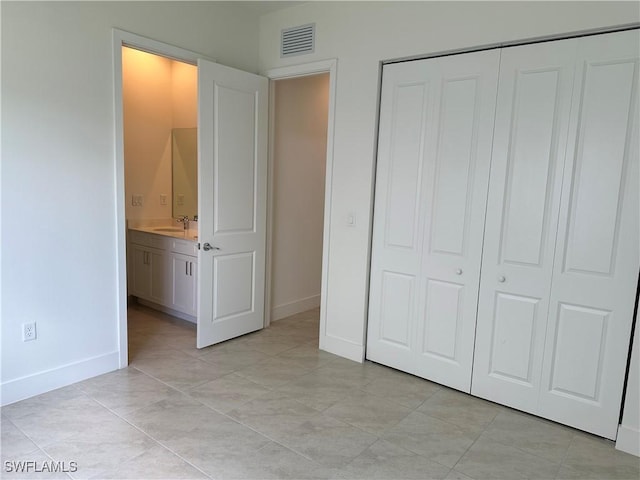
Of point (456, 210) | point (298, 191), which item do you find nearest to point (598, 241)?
point (456, 210)

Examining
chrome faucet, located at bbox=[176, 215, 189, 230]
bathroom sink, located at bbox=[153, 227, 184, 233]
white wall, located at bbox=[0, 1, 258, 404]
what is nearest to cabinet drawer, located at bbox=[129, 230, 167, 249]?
bathroom sink, located at bbox=[153, 227, 184, 233]

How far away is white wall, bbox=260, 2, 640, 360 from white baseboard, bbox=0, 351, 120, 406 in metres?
1.73

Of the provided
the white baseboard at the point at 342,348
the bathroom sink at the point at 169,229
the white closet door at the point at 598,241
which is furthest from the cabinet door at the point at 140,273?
the white closet door at the point at 598,241

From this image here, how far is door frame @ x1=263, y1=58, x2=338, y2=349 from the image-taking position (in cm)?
346

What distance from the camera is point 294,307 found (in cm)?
472

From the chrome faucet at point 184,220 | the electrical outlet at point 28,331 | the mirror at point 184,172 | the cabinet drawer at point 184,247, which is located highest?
the mirror at point 184,172

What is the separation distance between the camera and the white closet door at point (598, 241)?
91.7 inches

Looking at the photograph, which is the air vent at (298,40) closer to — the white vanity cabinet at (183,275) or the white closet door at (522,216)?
the white closet door at (522,216)

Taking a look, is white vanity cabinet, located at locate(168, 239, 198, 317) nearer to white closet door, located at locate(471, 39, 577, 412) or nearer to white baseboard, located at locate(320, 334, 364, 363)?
white baseboard, located at locate(320, 334, 364, 363)

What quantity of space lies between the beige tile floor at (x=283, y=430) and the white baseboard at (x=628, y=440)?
0.06 m

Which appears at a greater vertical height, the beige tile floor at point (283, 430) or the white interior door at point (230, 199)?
the white interior door at point (230, 199)

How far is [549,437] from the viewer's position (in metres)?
2.52

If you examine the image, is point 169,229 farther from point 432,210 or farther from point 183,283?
point 432,210

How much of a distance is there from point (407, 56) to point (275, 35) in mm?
1367
